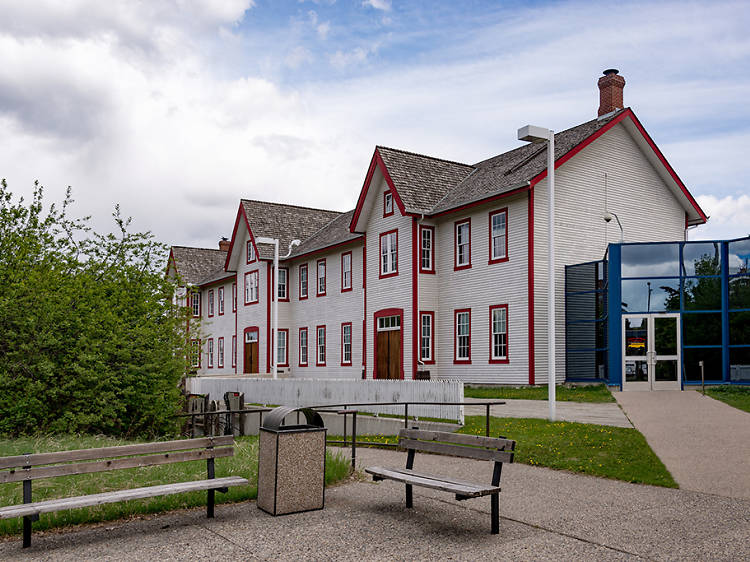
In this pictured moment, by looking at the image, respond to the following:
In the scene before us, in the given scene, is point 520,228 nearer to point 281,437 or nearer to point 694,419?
point 694,419

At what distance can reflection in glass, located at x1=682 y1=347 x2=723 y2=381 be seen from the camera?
23797 millimetres

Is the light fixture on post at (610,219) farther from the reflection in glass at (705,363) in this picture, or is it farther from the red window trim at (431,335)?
the red window trim at (431,335)

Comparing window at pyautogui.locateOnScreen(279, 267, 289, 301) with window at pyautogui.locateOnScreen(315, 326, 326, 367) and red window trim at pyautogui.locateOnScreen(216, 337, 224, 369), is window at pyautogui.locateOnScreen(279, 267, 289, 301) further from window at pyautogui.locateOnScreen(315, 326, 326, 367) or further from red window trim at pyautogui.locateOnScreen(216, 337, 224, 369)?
red window trim at pyautogui.locateOnScreen(216, 337, 224, 369)

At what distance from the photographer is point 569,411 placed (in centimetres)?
1808

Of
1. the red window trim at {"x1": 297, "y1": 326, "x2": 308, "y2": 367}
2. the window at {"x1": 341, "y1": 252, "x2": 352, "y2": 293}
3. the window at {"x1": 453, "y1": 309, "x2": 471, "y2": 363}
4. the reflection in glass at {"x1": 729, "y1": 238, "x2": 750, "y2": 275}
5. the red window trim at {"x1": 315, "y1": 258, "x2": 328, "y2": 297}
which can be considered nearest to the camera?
the reflection in glass at {"x1": 729, "y1": 238, "x2": 750, "y2": 275}

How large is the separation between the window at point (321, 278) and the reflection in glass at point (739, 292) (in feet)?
61.6

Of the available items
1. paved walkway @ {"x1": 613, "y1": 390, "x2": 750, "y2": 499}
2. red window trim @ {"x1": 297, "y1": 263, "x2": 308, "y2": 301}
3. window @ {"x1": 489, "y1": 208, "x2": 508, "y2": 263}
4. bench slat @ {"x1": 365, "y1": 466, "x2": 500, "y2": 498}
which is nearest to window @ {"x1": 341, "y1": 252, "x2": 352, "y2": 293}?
red window trim @ {"x1": 297, "y1": 263, "x2": 308, "y2": 301}

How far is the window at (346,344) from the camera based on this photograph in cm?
3412

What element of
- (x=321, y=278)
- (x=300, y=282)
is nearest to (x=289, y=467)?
(x=321, y=278)

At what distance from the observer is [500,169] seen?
96.9ft

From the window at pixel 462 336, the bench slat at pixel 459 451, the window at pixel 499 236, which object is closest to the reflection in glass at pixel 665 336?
the window at pixel 499 236

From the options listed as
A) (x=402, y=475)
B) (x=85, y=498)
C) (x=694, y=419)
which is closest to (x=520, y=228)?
(x=694, y=419)

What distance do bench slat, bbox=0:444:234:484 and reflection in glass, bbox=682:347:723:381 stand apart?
19758mm

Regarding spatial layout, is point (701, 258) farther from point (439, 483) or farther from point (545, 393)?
point (439, 483)
